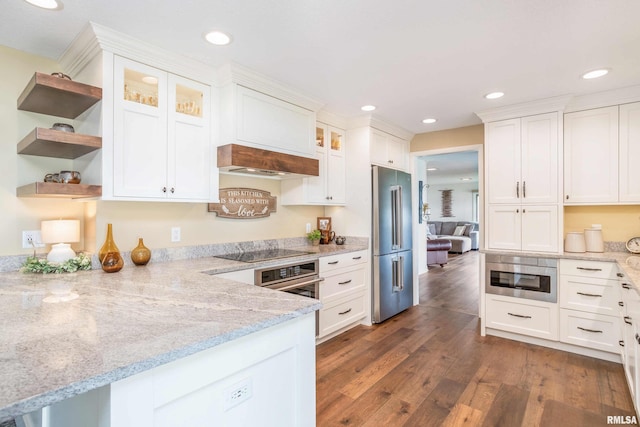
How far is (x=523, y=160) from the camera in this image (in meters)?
3.28

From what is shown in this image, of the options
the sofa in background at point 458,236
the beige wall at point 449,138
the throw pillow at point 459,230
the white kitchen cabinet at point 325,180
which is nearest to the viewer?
the white kitchen cabinet at point 325,180

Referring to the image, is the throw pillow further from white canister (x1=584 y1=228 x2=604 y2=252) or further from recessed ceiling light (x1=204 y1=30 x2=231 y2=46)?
recessed ceiling light (x1=204 y1=30 x2=231 y2=46)

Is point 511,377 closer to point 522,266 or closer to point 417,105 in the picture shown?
point 522,266

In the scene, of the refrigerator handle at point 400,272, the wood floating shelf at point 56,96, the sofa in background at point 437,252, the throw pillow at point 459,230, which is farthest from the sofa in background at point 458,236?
the wood floating shelf at point 56,96

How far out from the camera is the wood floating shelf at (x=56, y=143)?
1806mm

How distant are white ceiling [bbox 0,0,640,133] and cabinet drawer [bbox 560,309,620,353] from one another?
2012mm

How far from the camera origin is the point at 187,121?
238 cm

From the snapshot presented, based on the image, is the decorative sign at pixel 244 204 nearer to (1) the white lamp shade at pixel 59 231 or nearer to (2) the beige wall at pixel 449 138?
(1) the white lamp shade at pixel 59 231

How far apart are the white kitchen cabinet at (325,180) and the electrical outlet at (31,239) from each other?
1997 mm

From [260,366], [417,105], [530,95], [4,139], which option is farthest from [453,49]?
[4,139]

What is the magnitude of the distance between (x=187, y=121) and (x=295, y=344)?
1843 millimetres

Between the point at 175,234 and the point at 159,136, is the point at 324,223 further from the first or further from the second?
the point at 159,136

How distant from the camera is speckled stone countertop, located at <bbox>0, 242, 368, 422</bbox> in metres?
0.75

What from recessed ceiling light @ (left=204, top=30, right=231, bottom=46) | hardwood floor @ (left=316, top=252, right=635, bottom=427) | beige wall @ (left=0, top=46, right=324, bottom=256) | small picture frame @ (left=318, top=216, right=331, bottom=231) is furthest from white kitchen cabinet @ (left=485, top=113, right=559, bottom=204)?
beige wall @ (left=0, top=46, right=324, bottom=256)
